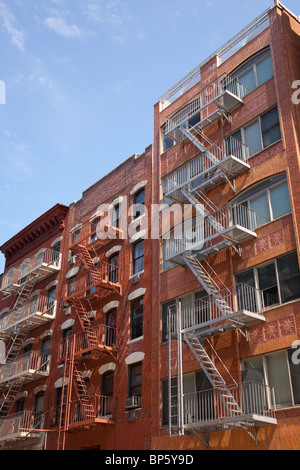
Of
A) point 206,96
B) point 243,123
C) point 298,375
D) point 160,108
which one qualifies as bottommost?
point 298,375

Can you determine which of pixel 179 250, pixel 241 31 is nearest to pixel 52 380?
pixel 179 250

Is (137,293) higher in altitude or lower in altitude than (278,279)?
higher

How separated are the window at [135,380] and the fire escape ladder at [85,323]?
6.96 ft

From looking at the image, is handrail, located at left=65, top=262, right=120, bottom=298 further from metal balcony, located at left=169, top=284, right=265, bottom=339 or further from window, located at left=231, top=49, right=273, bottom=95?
window, located at left=231, top=49, right=273, bottom=95

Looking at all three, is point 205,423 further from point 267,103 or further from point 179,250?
point 267,103

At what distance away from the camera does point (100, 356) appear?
79.5 ft

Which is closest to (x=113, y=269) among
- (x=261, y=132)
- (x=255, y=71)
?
(x=261, y=132)

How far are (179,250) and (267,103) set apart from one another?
22.9 ft

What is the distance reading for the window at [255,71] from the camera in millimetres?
21422

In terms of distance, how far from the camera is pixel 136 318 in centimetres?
2367

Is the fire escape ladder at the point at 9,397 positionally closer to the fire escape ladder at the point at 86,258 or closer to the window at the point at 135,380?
the fire escape ladder at the point at 86,258

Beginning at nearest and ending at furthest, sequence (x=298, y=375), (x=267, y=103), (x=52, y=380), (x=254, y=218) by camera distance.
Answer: (x=298, y=375)
(x=254, y=218)
(x=267, y=103)
(x=52, y=380)

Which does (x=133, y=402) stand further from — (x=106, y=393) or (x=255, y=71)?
(x=255, y=71)

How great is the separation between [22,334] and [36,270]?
4.07 metres
